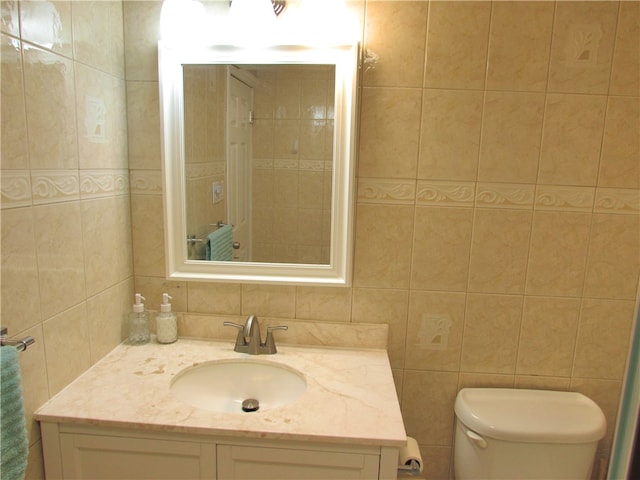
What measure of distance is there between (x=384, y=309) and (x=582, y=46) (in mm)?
982

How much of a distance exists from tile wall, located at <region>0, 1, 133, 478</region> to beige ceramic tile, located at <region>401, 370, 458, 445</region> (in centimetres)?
99

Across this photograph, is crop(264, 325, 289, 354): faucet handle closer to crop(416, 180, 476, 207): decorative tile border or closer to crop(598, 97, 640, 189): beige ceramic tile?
crop(416, 180, 476, 207): decorative tile border

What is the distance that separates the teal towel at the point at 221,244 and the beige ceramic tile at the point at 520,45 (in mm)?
928

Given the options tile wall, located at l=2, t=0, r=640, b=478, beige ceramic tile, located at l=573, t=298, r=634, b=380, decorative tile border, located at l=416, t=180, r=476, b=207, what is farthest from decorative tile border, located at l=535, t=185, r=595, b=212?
beige ceramic tile, located at l=573, t=298, r=634, b=380

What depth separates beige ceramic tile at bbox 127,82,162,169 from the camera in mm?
1355

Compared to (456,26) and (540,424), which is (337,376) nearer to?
(540,424)

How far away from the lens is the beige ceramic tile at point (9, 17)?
0.87 meters

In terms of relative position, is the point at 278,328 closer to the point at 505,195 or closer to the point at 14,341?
the point at 14,341

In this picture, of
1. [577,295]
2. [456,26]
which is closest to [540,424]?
[577,295]

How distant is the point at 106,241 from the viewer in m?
1.29

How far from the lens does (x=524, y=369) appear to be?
4.70ft

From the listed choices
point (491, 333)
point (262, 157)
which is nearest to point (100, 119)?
point (262, 157)

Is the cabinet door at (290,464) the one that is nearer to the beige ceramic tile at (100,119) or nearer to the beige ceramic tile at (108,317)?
the beige ceramic tile at (108,317)

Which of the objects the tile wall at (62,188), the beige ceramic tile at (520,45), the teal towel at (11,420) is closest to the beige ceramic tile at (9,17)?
the tile wall at (62,188)
